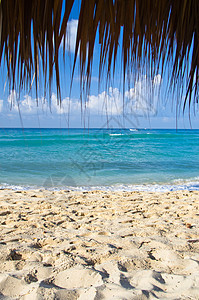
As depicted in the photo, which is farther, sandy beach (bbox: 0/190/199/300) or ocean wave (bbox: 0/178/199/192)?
ocean wave (bbox: 0/178/199/192)

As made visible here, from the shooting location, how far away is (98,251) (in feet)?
7.55

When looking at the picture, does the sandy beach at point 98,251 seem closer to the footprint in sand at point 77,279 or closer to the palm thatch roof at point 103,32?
the footprint in sand at point 77,279

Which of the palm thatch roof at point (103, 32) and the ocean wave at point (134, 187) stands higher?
the palm thatch roof at point (103, 32)

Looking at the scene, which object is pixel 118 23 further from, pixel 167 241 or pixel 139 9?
pixel 167 241

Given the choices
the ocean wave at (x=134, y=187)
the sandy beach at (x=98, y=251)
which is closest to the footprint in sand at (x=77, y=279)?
the sandy beach at (x=98, y=251)

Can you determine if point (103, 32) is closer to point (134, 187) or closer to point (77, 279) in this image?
point (77, 279)

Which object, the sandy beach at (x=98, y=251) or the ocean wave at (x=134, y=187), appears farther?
the ocean wave at (x=134, y=187)

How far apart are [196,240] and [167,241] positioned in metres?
0.34

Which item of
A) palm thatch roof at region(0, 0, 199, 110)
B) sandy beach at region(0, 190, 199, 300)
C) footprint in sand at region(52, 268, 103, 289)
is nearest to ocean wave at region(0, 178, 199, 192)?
sandy beach at region(0, 190, 199, 300)

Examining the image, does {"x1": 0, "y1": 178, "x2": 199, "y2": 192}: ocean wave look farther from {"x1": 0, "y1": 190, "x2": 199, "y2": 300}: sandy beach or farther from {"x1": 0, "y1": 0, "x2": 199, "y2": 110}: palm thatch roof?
{"x1": 0, "y1": 0, "x2": 199, "y2": 110}: palm thatch roof

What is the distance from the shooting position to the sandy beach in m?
1.65

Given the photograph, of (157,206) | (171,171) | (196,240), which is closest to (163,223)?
(196,240)

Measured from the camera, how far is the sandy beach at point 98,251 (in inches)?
64.8

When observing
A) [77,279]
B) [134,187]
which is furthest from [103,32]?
[134,187]
